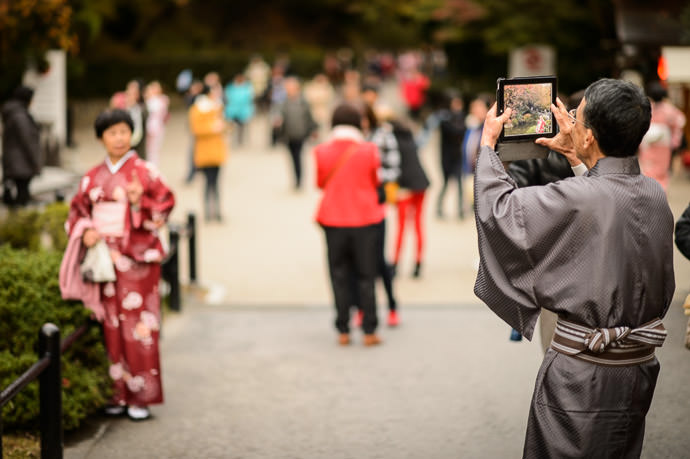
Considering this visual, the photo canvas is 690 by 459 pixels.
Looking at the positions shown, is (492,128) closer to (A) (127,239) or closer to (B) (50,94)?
(A) (127,239)

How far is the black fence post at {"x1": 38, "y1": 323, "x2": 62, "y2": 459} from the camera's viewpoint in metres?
4.77

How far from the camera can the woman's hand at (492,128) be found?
3.65m

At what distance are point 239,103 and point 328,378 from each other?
57.1ft

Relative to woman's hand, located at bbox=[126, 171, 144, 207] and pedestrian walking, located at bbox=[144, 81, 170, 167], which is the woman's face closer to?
woman's hand, located at bbox=[126, 171, 144, 207]

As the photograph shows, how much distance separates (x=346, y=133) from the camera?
7781 millimetres

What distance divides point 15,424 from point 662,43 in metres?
11.9

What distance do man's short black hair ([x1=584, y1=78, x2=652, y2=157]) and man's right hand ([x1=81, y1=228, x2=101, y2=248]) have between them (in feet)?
10.4

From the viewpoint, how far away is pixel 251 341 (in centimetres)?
812

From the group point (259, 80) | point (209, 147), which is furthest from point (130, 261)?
point (259, 80)

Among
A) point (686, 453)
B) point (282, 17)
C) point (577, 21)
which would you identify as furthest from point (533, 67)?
point (282, 17)

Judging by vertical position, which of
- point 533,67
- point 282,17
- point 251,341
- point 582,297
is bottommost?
point 251,341

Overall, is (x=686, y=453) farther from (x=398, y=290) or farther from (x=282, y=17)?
(x=282, y=17)

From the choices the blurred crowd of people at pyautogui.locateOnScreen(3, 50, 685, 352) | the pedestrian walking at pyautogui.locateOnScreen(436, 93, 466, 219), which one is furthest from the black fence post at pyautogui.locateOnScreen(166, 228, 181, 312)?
the pedestrian walking at pyautogui.locateOnScreen(436, 93, 466, 219)

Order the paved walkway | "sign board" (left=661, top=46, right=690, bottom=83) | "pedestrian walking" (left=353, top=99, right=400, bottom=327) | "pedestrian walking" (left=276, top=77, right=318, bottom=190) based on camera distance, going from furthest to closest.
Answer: "pedestrian walking" (left=276, top=77, right=318, bottom=190)
"sign board" (left=661, top=46, right=690, bottom=83)
"pedestrian walking" (left=353, top=99, right=400, bottom=327)
the paved walkway
